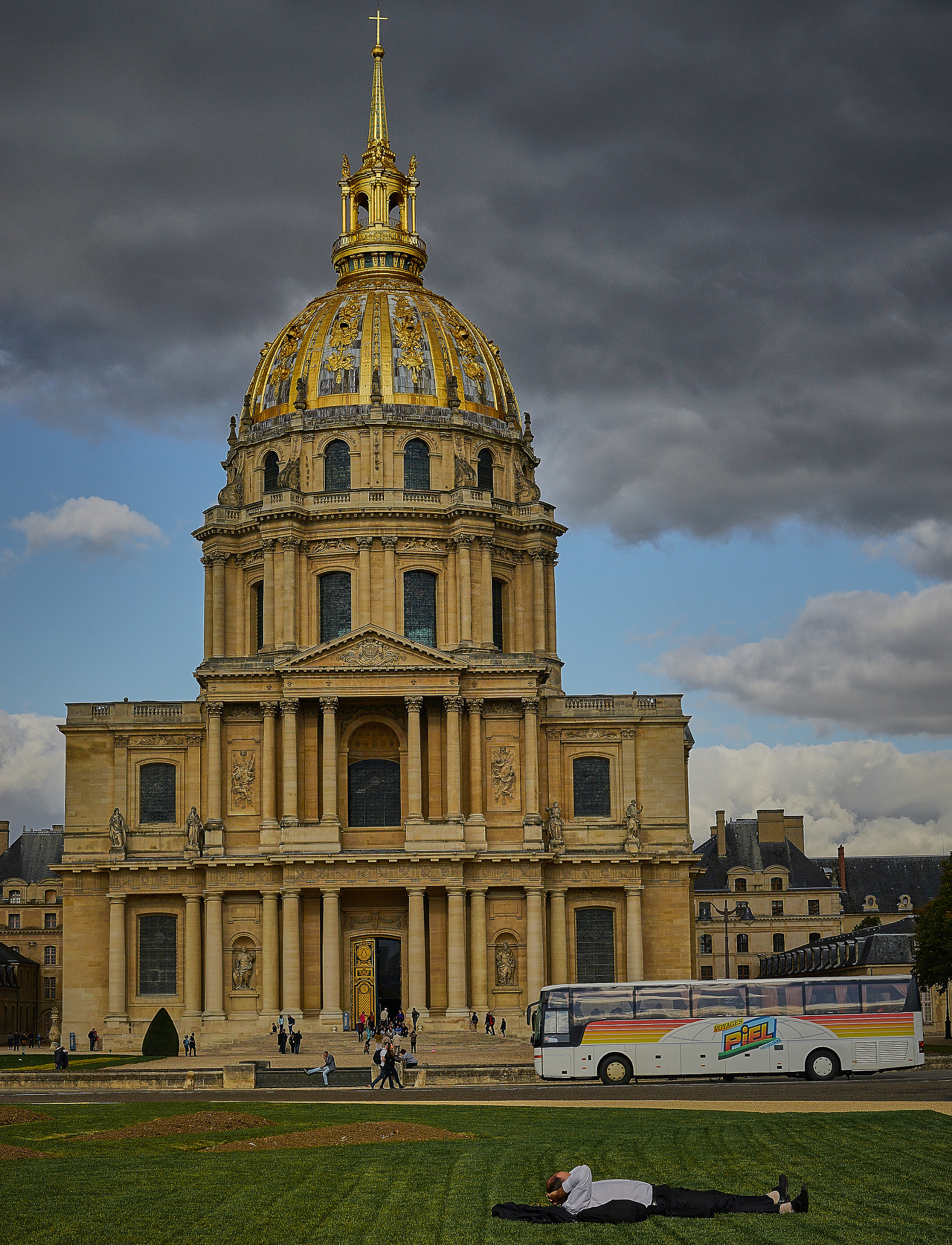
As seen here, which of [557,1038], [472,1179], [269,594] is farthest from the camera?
[269,594]

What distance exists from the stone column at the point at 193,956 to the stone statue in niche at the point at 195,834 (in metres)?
2.23

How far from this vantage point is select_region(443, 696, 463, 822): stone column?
3027 inches

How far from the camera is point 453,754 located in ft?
253

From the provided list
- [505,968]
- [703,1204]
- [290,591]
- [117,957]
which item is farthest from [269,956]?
[703,1204]

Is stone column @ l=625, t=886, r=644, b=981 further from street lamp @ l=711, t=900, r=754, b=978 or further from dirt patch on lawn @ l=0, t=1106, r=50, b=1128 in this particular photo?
dirt patch on lawn @ l=0, t=1106, r=50, b=1128

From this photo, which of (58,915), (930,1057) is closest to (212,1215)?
(930,1057)

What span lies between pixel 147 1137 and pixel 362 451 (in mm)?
61254

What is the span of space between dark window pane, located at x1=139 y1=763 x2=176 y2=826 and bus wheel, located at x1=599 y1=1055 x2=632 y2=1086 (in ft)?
117

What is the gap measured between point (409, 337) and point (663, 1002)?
166ft

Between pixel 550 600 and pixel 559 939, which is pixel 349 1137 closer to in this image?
pixel 559 939

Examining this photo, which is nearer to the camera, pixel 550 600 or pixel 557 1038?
pixel 557 1038

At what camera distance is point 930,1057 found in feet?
189

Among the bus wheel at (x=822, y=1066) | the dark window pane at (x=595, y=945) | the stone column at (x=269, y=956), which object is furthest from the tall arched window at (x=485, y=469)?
the bus wheel at (x=822, y=1066)

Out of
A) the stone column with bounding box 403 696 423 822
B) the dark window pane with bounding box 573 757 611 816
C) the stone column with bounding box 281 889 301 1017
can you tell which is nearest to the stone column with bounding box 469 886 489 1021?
Result: the stone column with bounding box 403 696 423 822
